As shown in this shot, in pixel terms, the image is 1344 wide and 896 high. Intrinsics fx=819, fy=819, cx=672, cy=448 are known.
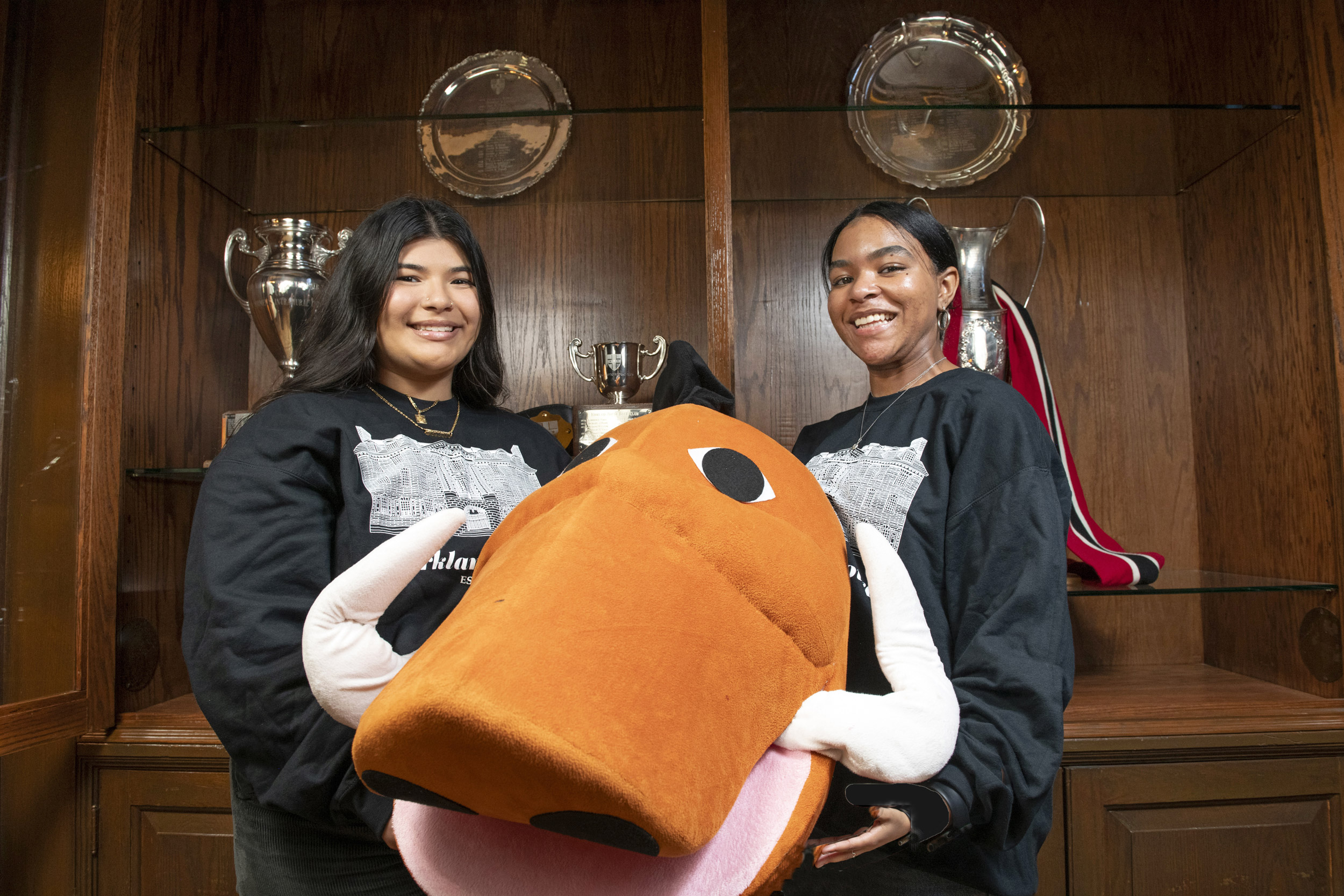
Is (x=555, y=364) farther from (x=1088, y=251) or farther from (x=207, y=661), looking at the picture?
(x=1088, y=251)

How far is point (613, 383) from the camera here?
146 cm

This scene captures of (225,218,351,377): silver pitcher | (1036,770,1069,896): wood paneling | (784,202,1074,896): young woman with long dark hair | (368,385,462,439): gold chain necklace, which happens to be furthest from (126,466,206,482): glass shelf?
(1036,770,1069,896): wood paneling

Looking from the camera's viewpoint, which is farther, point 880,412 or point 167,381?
point 167,381

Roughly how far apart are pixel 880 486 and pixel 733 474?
336 mm

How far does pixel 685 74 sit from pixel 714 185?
22.2 inches

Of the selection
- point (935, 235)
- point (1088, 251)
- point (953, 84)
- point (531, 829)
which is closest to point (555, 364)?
point (935, 235)

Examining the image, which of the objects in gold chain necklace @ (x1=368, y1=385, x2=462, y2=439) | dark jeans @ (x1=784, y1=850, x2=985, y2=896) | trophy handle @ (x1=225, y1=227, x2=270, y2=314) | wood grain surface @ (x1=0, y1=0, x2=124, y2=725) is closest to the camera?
dark jeans @ (x1=784, y1=850, x2=985, y2=896)

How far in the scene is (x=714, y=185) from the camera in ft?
4.26

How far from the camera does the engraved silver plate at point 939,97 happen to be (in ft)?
5.41

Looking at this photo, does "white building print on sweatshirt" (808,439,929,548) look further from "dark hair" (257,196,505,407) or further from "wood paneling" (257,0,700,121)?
"wood paneling" (257,0,700,121)

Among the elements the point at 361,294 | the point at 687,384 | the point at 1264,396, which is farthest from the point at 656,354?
the point at 1264,396

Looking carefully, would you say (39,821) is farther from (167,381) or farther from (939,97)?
(939,97)

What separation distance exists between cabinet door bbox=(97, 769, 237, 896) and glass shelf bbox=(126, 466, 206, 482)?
0.46 meters

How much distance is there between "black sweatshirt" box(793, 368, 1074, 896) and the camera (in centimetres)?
69
